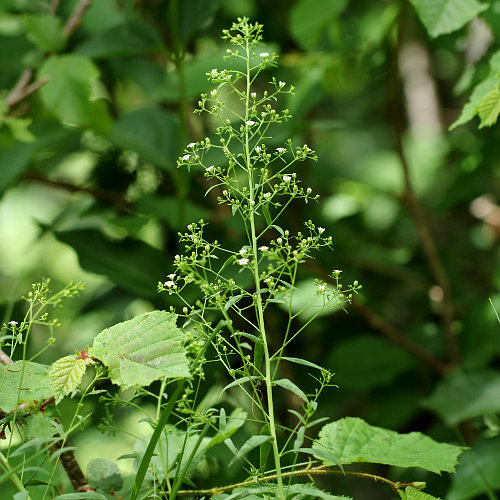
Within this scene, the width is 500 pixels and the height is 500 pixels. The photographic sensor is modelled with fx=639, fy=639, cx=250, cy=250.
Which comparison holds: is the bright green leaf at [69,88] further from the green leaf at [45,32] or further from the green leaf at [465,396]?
the green leaf at [465,396]

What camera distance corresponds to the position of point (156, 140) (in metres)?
1.25

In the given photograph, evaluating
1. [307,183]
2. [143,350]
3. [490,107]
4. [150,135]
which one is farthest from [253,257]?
[307,183]

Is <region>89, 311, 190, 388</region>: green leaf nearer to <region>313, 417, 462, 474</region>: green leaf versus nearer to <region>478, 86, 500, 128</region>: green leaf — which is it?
<region>313, 417, 462, 474</region>: green leaf

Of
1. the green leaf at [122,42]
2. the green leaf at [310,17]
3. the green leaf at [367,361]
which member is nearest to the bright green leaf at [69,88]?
the green leaf at [122,42]

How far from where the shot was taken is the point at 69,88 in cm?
106

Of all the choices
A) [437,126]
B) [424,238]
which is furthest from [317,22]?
[437,126]

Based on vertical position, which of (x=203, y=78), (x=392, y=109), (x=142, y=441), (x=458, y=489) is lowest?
(x=458, y=489)

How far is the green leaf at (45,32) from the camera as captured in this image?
1116 millimetres

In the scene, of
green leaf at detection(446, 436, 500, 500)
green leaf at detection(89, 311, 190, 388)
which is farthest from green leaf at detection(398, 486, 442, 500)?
green leaf at detection(446, 436, 500, 500)

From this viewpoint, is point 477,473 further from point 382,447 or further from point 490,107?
point 490,107

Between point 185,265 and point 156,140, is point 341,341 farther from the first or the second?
point 185,265

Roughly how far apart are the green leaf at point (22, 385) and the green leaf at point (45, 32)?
2.50 feet

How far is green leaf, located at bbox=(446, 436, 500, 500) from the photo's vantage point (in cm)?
100

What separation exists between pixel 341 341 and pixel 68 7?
3.22 feet
